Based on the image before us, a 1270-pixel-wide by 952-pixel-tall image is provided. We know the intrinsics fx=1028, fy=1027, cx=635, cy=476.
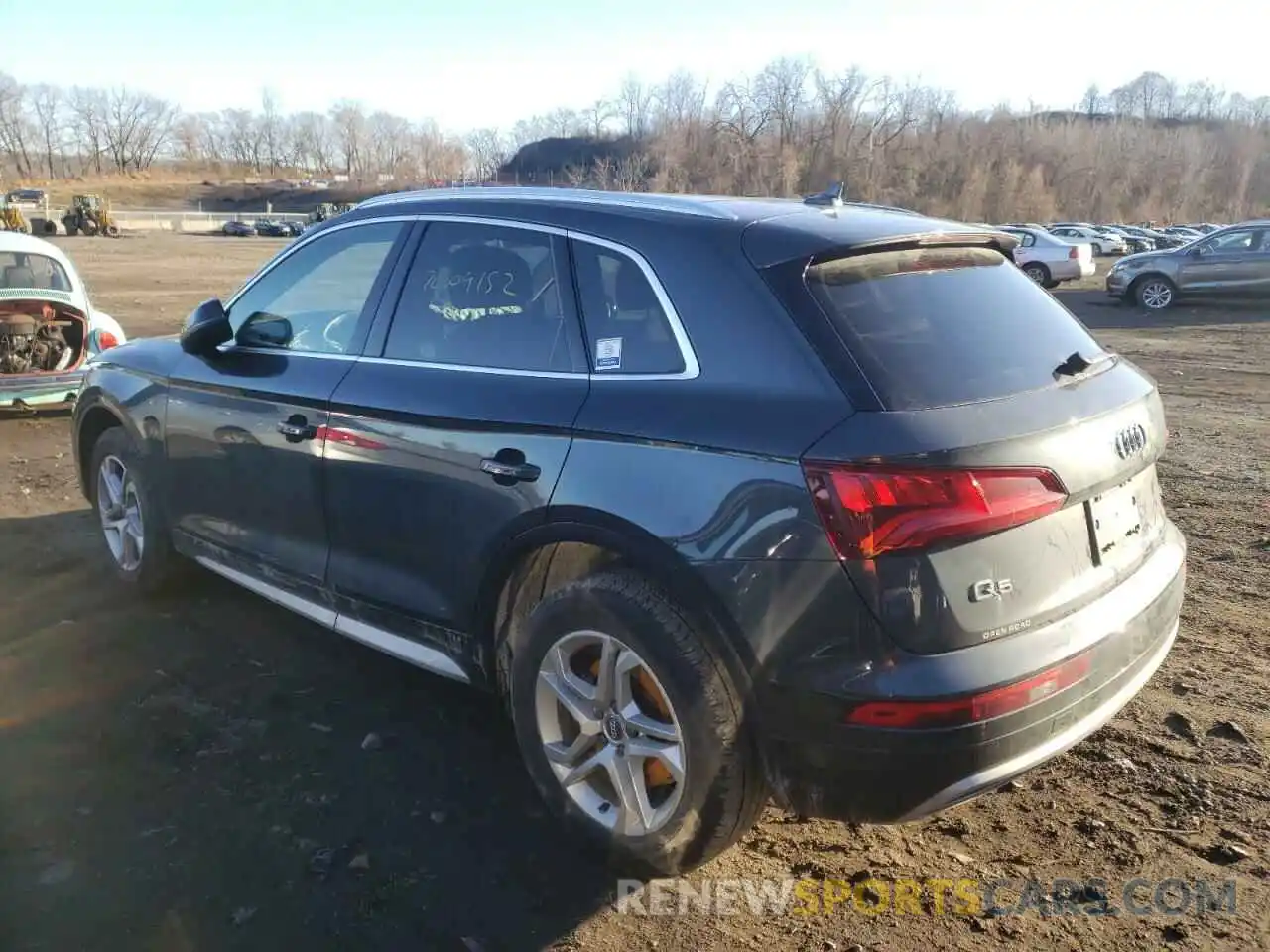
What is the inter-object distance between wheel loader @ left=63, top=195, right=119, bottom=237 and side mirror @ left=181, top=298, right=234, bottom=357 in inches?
2672

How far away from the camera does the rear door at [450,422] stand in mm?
3062

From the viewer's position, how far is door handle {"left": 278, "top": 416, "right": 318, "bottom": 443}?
147 inches

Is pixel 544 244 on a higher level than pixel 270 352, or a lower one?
higher

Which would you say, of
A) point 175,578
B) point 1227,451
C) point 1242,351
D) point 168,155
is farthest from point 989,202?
point 168,155

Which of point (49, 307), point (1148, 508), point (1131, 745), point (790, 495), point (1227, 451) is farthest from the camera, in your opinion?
point (49, 307)

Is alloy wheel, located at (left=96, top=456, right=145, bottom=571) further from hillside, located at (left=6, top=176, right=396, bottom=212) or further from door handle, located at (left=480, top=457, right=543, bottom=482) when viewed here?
hillside, located at (left=6, top=176, right=396, bottom=212)

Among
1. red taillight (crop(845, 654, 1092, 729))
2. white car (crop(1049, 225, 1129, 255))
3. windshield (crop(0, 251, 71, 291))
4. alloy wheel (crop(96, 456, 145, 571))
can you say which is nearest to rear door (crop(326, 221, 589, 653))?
red taillight (crop(845, 654, 1092, 729))

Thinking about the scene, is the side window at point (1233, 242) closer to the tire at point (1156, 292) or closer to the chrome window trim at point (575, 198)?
the tire at point (1156, 292)

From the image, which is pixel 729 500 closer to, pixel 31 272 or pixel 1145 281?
pixel 31 272

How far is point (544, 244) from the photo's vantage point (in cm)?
329

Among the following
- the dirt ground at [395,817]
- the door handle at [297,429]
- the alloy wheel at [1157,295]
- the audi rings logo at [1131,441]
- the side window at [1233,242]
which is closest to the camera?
the dirt ground at [395,817]

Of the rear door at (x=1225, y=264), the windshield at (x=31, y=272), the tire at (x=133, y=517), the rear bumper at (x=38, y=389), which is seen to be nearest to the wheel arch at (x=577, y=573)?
the tire at (x=133, y=517)

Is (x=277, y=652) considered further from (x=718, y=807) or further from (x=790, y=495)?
(x=790, y=495)

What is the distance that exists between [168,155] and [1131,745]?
17231 centimetres
